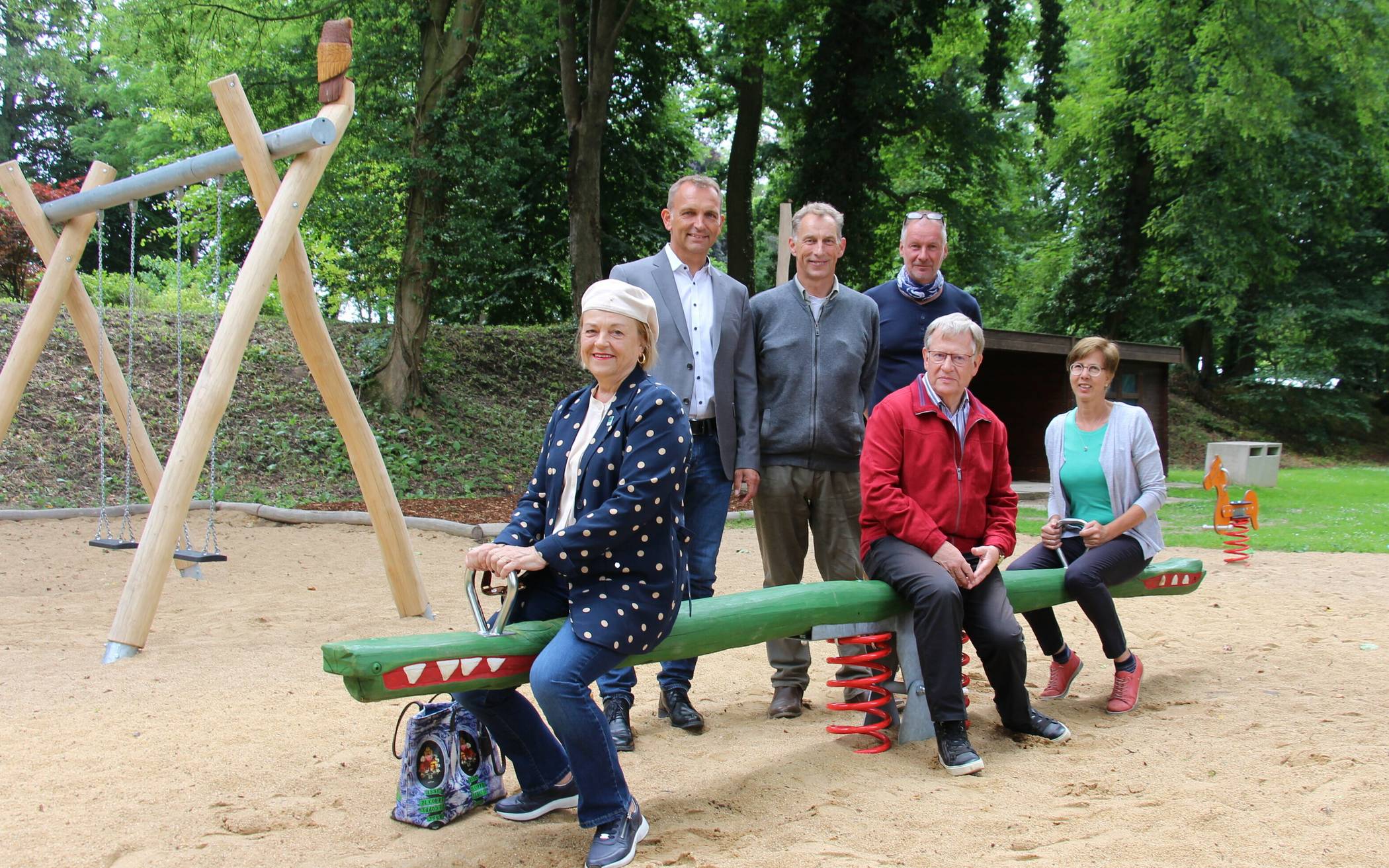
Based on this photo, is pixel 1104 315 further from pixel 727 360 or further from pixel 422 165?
pixel 727 360

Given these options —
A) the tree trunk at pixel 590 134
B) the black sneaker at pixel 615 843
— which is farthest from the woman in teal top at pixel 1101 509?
the tree trunk at pixel 590 134

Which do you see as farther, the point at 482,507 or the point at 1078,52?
the point at 1078,52

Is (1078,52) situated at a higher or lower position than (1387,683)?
higher

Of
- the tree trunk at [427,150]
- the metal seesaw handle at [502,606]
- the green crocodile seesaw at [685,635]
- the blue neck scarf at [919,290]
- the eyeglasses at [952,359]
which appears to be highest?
the tree trunk at [427,150]

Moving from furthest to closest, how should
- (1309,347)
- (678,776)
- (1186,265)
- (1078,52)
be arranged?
(1078,52) → (1309,347) → (1186,265) → (678,776)

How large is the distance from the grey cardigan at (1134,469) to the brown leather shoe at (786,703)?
52.0 inches

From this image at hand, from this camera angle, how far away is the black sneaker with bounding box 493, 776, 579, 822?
3020mm

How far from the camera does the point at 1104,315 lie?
83.2 ft

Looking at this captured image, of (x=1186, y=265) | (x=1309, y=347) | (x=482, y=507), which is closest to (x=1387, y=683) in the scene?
(x=482, y=507)

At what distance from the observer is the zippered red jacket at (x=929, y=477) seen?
3719 mm

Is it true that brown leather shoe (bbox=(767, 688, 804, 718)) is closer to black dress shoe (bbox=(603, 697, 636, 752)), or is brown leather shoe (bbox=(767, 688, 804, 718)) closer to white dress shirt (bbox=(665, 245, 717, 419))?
black dress shoe (bbox=(603, 697, 636, 752))

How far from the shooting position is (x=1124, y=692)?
431 cm

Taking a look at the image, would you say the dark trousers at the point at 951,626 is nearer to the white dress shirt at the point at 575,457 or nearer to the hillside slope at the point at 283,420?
the white dress shirt at the point at 575,457

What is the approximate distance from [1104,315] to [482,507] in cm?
1909
